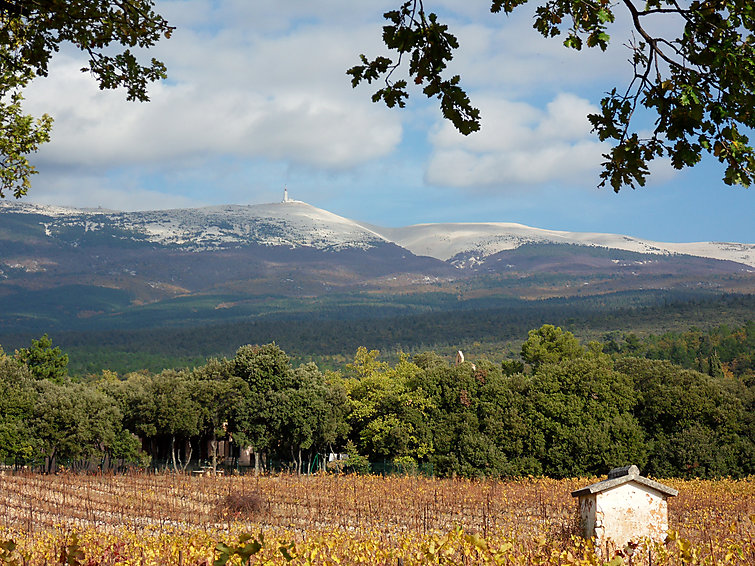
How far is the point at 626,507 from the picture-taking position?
611 inches

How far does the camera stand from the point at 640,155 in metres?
6.06

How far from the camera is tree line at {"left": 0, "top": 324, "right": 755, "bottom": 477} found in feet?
139

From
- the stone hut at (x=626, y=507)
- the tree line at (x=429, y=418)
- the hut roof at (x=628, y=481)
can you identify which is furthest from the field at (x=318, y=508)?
the tree line at (x=429, y=418)

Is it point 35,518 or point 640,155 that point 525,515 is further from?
point 640,155

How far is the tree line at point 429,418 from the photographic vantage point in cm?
4247

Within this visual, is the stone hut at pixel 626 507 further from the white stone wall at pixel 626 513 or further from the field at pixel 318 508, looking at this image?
the field at pixel 318 508

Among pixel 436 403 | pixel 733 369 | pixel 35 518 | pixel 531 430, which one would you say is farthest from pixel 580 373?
pixel 733 369

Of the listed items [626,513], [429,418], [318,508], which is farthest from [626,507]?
[429,418]

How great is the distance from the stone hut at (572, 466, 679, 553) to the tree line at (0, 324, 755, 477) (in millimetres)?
26488

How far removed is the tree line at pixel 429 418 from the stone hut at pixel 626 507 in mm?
26488

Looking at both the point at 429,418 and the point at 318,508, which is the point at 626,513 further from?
the point at 429,418

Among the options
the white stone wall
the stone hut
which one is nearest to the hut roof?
the stone hut

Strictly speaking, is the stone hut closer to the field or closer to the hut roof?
the hut roof

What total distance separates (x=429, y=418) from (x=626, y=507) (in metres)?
30.5
